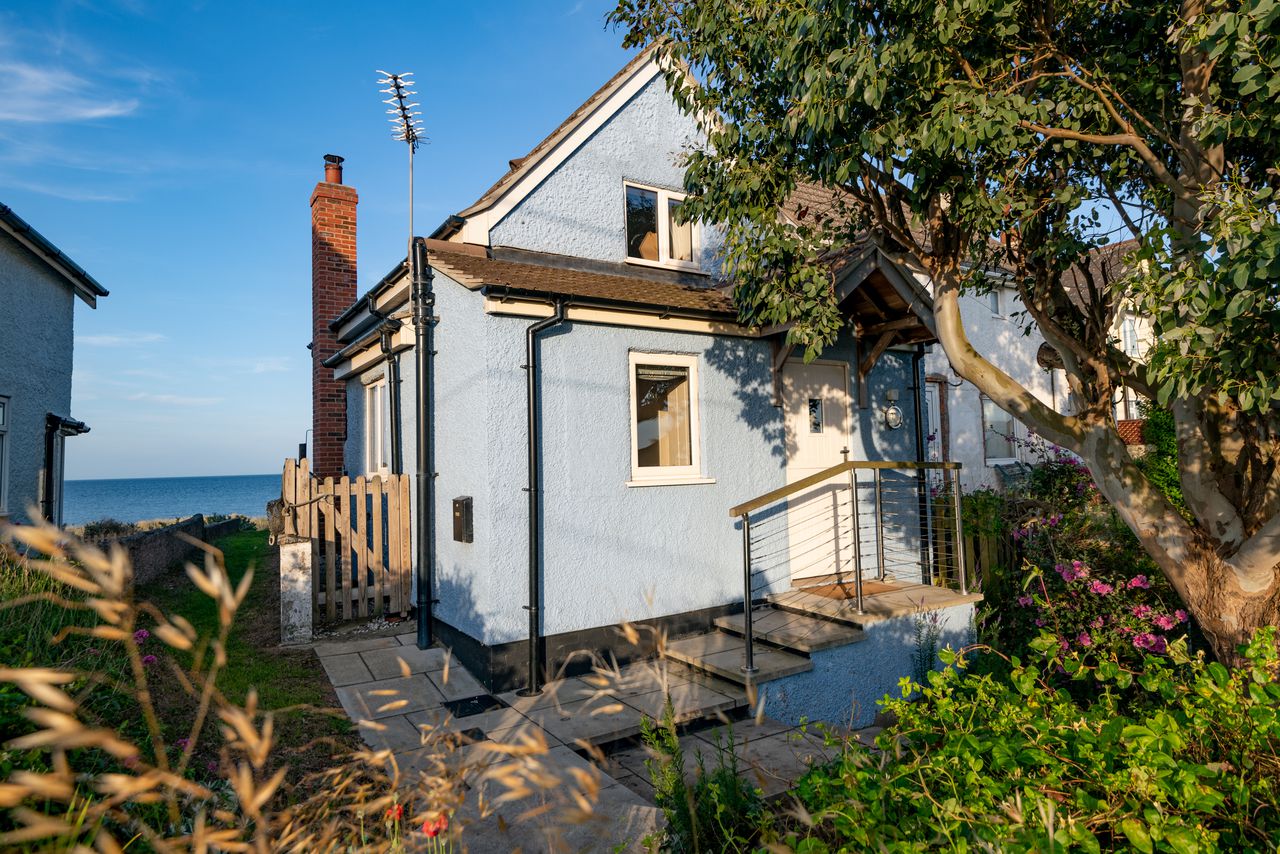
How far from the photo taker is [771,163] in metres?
6.61

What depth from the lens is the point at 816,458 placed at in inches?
343

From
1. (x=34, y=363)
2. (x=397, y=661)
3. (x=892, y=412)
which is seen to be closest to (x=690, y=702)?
(x=397, y=661)

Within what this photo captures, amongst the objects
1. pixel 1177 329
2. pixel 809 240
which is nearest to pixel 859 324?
pixel 809 240

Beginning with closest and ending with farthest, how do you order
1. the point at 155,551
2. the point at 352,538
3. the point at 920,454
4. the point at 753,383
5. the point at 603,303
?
the point at 603,303 < the point at 753,383 < the point at 352,538 < the point at 920,454 < the point at 155,551

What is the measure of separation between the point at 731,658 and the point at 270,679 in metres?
4.33

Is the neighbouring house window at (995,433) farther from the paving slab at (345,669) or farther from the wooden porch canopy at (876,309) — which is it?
the paving slab at (345,669)

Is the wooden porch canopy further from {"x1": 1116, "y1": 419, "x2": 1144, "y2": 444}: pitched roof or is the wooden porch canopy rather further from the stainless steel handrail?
{"x1": 1116, "y1": 419, "x2": 1144, "y2": 444}: pitched roof

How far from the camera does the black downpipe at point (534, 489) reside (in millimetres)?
6404

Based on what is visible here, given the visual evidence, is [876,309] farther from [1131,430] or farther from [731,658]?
[1131,430]

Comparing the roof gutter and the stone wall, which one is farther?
the stone wall

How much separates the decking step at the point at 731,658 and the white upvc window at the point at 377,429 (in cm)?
526

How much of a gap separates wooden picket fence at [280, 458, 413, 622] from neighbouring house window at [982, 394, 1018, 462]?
1457 centimetres

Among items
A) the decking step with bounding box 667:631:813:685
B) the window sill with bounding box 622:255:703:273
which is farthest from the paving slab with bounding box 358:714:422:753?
the window sill with bounding box 622:255:703:273

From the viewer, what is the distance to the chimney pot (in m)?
11.9
